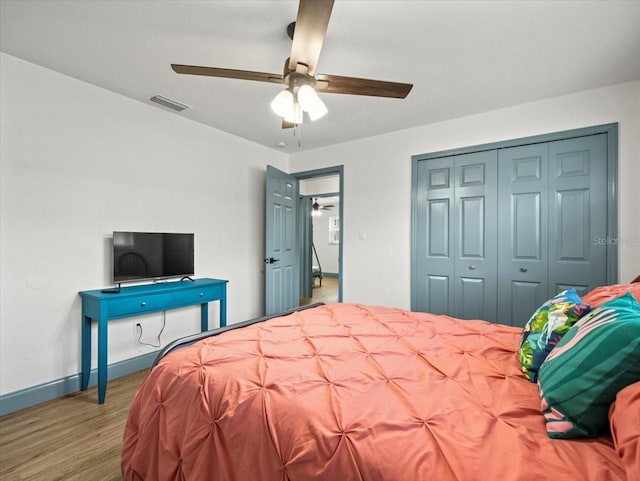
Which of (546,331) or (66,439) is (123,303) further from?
(546,331)

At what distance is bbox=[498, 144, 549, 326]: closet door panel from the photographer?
295 centimetres

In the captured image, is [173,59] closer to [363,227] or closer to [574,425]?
[363,227]

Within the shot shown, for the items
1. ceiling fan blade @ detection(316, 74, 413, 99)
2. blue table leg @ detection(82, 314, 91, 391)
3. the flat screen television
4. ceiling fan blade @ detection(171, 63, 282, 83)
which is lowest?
blue table leg @ detection(82, 314, 91, 391)

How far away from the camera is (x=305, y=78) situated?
1.77m

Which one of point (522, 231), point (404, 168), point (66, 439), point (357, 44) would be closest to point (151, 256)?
point (66, 439)

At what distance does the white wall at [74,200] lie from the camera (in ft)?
7.43

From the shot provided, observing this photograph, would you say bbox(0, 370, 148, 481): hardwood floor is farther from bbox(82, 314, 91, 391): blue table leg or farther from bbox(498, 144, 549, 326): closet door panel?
bbox(498, 144, 549, 326): closet door panel

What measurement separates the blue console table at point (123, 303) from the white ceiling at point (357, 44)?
174 centimetres

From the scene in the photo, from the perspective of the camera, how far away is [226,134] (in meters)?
3.78

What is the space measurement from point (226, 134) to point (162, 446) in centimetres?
335

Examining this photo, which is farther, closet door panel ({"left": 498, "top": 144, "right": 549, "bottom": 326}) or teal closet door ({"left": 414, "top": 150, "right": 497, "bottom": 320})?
teal closet door ({"left": 414, "top": 150, "right": 497, "bottom": 320})


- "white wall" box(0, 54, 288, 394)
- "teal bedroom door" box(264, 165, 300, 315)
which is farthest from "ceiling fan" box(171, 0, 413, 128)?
"teal bedroom door" box(264, 165, 300, 315)

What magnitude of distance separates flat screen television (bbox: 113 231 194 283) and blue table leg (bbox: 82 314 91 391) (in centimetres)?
40

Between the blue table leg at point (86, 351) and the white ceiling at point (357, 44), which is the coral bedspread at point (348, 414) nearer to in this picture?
the blue table leg at point (86, 351)
